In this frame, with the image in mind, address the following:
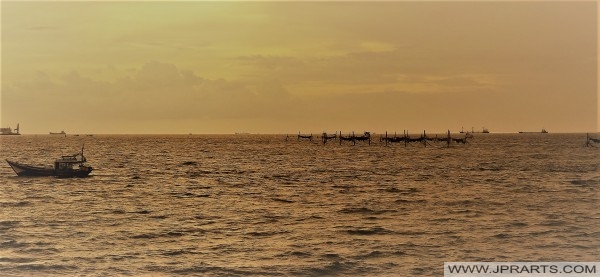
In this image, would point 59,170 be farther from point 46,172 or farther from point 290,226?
point 290,226

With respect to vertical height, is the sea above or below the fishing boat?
below

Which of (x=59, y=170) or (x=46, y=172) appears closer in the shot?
(x=59, y=170)

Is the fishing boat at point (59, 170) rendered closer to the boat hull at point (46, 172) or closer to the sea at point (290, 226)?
the boat hull at point (46, 172)

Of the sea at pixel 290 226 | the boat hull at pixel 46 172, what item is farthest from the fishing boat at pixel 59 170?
the sea at pixel 290 226

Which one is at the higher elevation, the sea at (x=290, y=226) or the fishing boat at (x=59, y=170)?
the fishing boat at (x=59, y=170)

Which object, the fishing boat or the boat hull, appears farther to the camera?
the boat hull

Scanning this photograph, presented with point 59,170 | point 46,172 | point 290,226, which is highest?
point 59,170

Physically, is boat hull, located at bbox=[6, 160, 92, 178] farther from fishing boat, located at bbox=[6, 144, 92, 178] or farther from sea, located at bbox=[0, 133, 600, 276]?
sea, located at bbox=[0, 133, 600, 276]

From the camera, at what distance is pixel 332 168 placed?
283 ft

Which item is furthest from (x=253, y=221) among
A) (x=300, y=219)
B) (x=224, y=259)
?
(x=224, y=259)

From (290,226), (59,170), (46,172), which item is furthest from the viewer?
(46,172)

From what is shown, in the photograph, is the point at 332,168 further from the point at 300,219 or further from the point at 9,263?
the point at 9,263

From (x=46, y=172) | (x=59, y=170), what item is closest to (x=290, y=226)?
(x=59, y=170)

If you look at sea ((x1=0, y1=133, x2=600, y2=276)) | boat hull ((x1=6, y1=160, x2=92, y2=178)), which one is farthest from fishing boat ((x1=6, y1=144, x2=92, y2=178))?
sea ((x1=0, y1=133, x2=600, y2=276))
